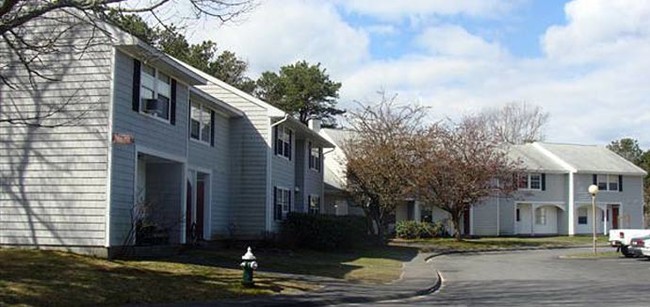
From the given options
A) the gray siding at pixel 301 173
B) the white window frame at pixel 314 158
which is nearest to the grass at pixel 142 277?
the gray siding at pixel 301 173

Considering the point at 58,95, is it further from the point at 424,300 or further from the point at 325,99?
the point at 325,99

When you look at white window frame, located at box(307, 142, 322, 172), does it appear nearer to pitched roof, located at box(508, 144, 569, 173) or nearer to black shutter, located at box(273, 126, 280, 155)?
black shutter, located at box(273, 126, 280, 155)

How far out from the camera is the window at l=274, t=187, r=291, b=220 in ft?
108

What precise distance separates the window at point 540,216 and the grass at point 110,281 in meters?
43.4

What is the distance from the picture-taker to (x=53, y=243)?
64.8 feet

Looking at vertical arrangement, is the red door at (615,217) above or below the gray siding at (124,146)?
below

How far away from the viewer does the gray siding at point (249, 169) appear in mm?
31203

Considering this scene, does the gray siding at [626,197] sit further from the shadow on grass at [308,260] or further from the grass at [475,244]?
the shadow on grass at [308,260]

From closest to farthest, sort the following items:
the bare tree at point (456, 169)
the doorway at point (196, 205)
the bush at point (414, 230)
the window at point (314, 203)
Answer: the doorway at point (196, 205) → the window at point (314, 203) → the bare tree at point (456, 169) → the bush at point (414, 230)

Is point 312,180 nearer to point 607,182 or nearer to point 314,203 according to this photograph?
→ point 314,203

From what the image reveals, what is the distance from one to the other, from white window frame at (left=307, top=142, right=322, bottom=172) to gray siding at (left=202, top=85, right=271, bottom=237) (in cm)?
809

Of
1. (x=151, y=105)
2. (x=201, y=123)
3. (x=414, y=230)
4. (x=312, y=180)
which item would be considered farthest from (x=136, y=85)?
(x=414, y=230)

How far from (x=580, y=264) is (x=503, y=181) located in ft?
56.8

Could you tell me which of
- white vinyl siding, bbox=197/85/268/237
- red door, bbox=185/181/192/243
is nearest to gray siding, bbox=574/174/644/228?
white vinyl siding, bbox=197/85/268/237
